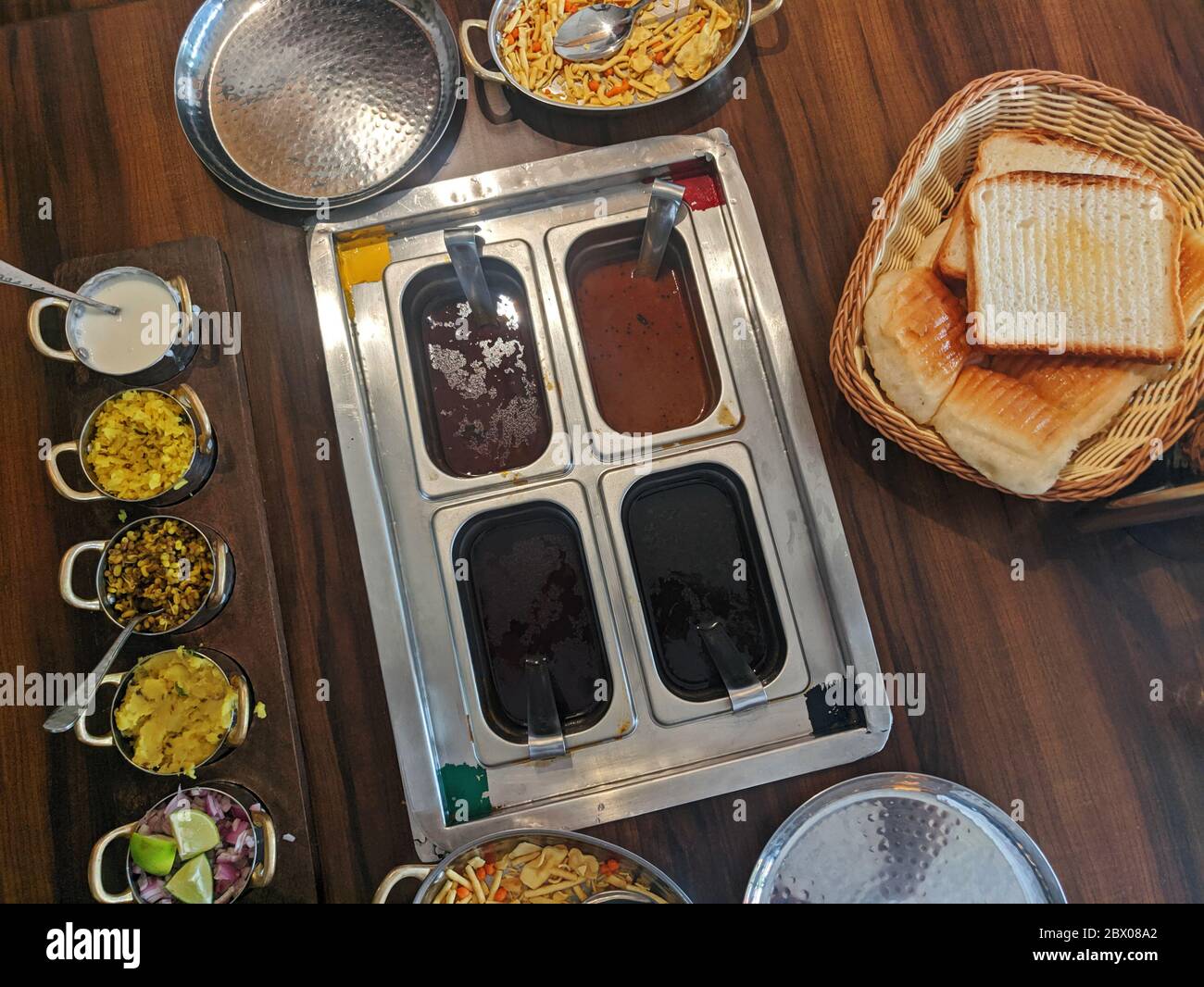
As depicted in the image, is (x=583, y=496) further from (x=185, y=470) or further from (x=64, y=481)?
(x=64, y=481)

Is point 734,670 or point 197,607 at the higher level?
point 197,607

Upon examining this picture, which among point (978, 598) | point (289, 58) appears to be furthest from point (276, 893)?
point (289, 58)

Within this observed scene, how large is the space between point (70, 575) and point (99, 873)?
0.52 metres

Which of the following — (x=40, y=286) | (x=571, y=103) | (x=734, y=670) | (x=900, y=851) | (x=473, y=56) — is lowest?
(x=900, y=851)

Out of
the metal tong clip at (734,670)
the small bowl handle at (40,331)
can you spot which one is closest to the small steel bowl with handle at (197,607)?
the small bowl handle at (40,331)

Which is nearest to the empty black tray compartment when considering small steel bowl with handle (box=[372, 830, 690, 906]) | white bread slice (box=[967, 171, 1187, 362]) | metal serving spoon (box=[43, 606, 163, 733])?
small steel bowl with handle (box=[372, 830, 690, 906])

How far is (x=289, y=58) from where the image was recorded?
5.29 ft

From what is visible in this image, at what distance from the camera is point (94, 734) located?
54.7 inches

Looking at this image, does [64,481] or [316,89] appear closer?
[64,481]

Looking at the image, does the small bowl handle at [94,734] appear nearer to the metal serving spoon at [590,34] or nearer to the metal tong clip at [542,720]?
the metal tong clip at [542,720]

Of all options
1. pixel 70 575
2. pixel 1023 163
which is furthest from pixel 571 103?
pixel 70 575

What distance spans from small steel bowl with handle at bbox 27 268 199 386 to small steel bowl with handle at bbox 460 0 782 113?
75 cm

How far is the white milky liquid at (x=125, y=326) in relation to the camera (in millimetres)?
1448

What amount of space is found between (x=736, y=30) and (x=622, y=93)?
10.2 inches
